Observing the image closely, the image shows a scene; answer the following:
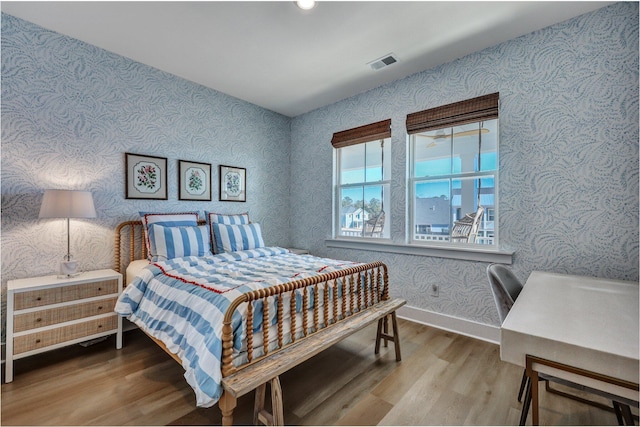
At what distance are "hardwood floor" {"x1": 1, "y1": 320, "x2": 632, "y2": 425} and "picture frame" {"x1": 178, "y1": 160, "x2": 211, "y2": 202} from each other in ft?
5.33

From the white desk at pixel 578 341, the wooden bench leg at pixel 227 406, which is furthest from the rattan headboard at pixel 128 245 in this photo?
the white desk at pixel 578 341

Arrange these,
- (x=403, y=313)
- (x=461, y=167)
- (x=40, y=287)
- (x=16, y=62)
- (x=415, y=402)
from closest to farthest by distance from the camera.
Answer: (x=415, y=402) < (x=40, y=287) < (x=16, y=62) < (x=461, y=167) < (x=403, y=313)

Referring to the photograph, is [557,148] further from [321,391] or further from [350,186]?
[321,391]

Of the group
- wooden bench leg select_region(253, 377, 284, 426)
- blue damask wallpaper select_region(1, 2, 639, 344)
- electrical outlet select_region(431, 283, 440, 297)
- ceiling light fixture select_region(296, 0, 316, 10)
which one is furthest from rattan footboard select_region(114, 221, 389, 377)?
ceiling light fixture select_region(296, 0, 316, 10)

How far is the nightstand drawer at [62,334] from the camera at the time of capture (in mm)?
1974

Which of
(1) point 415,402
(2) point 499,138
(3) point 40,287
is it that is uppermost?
(2) point 499,138

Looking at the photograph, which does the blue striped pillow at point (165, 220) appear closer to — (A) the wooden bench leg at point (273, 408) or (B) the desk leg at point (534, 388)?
(A) the wooden bench leg at point (273, 408)

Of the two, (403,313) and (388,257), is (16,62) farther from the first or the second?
(403,313)

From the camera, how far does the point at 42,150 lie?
93.0 inches

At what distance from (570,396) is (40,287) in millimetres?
3623

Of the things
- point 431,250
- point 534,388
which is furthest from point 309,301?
point 431,250

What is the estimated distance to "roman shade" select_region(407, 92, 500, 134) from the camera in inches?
101

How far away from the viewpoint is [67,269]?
2266 millimetres

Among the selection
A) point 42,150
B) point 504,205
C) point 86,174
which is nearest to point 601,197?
point 504,205
